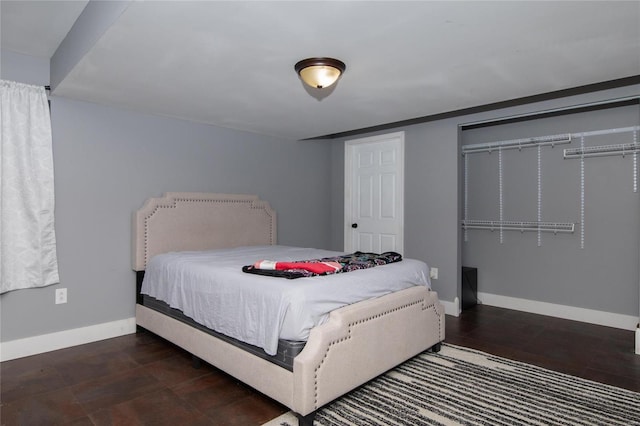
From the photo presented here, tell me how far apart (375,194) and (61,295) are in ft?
11.2

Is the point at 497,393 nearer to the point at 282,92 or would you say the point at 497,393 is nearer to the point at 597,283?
the point at 597,283

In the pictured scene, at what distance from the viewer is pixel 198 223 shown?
377 cm

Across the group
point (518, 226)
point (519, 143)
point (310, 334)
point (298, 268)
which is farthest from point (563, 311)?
point (310, 334)

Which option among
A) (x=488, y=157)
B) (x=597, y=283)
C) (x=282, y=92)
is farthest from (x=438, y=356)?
(x=488, y=157)

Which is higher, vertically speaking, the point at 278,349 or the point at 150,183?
the point at 150,183

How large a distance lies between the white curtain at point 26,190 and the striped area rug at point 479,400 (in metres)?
2.28

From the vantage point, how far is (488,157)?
14.8 ft

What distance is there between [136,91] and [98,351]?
2056mm

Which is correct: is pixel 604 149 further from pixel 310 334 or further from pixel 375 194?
pixel 310 334

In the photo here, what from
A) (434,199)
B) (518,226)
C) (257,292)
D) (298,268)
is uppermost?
(434,199)

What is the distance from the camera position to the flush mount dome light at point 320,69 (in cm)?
232

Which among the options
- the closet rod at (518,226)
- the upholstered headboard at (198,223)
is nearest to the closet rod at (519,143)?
the closet rod at (518,226)

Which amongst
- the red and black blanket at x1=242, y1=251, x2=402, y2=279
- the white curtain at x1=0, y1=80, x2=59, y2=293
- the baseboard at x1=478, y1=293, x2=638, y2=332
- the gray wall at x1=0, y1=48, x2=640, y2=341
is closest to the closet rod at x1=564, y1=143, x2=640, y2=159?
the gray wall at x1=0, y1=48, x2=640, y2=341

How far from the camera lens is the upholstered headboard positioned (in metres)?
3.42
